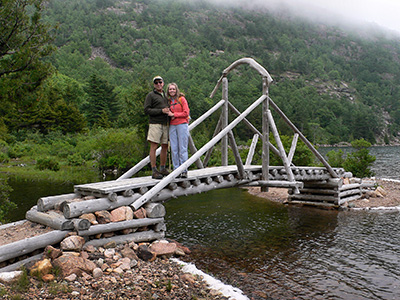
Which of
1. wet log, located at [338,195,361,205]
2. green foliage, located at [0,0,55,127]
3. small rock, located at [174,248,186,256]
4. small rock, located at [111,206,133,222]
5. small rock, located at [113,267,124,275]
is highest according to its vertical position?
green foliage, located at [0,0,55,127]

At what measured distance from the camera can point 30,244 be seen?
22.2ft

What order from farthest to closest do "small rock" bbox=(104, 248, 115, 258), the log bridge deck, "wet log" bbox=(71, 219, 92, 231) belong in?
the log bridge deck < "small rock" bbox=(104, 248, 115, 258) < "wet log" bbox=(71, 219, 92, 231)

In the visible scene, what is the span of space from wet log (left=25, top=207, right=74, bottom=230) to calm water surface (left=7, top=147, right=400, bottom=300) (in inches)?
133

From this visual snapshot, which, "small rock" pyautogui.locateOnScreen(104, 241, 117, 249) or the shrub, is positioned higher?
"small rock" pyautogui.locateOnScreen(104, 241, 117, 249)

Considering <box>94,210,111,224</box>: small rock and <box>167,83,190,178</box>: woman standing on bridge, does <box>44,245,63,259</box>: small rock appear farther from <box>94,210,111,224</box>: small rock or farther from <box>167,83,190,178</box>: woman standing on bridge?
<box>167,83,190,178</box>: woman standing on bridge

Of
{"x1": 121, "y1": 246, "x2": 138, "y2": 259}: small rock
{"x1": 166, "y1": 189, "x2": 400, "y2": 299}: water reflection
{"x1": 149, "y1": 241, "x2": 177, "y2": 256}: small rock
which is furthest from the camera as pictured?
{"x1": 149, "y1": 241, "x2": 177, "y2": 256}: small rock

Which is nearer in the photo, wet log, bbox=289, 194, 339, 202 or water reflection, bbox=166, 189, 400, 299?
water reflection, bbox=166, 189, 400, 299

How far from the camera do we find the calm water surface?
310 inches

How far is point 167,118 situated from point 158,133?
1.51 ft

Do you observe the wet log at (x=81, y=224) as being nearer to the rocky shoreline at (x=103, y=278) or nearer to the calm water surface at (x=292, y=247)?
the rocky shoreline at (x=103, y=278)

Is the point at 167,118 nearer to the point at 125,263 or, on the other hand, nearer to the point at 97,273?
the point at 125,263

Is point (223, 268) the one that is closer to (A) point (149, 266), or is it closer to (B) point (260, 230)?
(A) point (149, 266)

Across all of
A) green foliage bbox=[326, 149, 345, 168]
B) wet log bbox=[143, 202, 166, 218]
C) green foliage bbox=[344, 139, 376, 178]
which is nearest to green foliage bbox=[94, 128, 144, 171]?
green foliage bbox=[326, 149, 345, 168]

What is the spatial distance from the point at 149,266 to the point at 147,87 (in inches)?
1152
